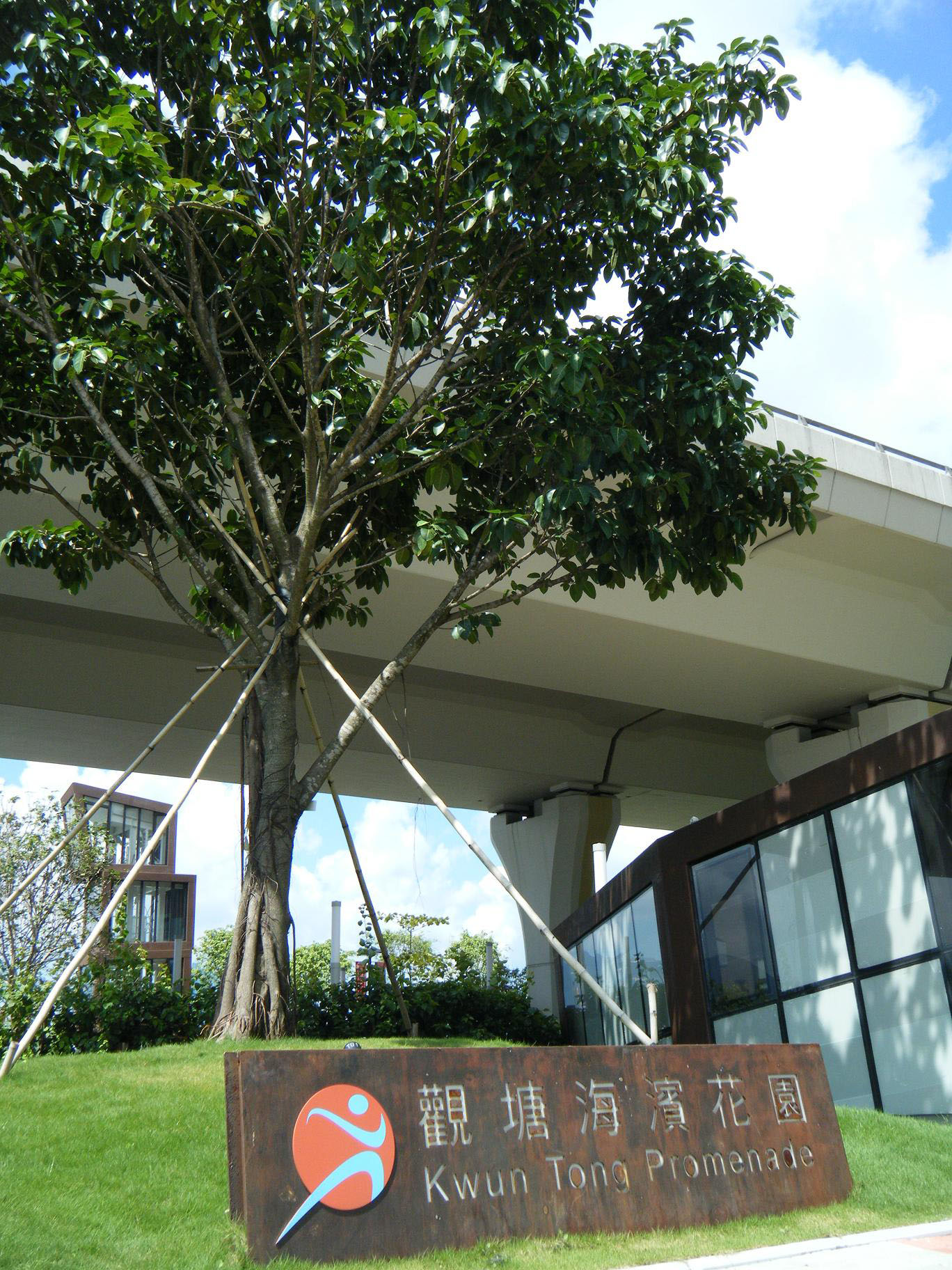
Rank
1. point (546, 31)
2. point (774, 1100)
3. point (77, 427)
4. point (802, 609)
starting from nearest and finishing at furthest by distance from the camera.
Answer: point (774, 1100) < point (546, 31) < point (77, 427) < point (802, 609)

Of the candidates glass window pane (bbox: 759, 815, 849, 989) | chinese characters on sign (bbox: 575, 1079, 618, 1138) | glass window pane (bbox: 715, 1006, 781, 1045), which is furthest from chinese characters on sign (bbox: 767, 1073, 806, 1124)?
glass window pane (bbox: 715, 1006, 781, 1045)

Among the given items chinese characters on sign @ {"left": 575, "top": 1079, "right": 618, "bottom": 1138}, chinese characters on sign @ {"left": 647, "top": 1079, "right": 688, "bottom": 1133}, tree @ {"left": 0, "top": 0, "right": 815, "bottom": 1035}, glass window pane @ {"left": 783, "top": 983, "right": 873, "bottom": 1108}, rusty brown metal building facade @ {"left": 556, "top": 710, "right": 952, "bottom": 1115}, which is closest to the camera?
chinese characters on sign @ {"left": 575, "top": 1079, "right": 618, "bottom": 1138}

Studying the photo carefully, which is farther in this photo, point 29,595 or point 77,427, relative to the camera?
point 29,595

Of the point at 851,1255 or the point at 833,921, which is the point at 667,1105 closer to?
the point at 851,1255

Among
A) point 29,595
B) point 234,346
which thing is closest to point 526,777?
point 29,595

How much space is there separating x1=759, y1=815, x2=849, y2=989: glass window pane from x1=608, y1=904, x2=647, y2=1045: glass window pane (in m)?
3.16

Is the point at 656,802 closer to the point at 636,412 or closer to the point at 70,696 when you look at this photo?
the point at 70,696

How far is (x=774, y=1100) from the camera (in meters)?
6.45

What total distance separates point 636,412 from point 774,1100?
5339 mm

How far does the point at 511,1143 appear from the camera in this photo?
5402 mm

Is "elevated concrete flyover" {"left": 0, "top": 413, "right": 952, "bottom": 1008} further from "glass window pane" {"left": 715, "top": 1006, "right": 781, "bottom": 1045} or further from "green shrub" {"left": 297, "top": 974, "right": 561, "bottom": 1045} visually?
"glass window pane" {"left": 715, "top": 1006, "right": 781, "bottom": 1045}

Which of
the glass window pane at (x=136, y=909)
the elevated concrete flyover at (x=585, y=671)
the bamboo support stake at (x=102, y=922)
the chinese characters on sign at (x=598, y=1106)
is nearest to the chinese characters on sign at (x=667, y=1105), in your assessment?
the chinese characters on sign at (x=598, y=1106)

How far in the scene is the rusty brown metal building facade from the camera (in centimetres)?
936

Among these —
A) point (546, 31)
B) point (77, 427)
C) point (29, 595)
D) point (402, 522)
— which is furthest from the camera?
point (29, 595)
